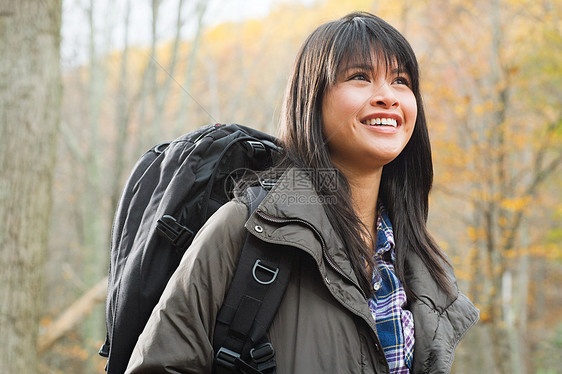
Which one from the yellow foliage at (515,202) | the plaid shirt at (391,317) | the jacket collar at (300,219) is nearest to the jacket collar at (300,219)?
the jacket collar at (300,219)

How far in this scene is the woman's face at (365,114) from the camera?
6.31 feet

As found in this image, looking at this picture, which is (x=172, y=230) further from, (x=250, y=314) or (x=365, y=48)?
(x=365, y=48)

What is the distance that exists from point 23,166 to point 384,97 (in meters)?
2.17

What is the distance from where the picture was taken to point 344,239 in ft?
6.01

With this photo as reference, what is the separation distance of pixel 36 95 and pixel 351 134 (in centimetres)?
207

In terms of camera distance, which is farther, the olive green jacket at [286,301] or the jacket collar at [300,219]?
the jacket collar at [300,219]

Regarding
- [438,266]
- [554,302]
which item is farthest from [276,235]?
[554,302]

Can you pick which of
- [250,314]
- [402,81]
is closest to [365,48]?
[402,81]

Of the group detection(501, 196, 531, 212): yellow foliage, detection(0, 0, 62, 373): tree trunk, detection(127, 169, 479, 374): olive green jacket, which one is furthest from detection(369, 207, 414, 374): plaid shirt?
detection(501, 196, 531, 212): yellow foliage

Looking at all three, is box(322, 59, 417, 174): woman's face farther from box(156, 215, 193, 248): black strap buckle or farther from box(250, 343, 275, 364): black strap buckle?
box(250, 343, 275, 364): black strap buckle

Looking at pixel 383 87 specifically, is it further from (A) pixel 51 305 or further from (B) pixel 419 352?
(A) pixel 51 305

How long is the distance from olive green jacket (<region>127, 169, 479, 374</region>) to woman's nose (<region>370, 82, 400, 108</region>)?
1.36ft

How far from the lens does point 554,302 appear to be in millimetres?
23125

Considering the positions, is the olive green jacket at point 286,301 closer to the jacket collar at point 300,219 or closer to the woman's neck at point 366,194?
the jacket collar at point 300,219
